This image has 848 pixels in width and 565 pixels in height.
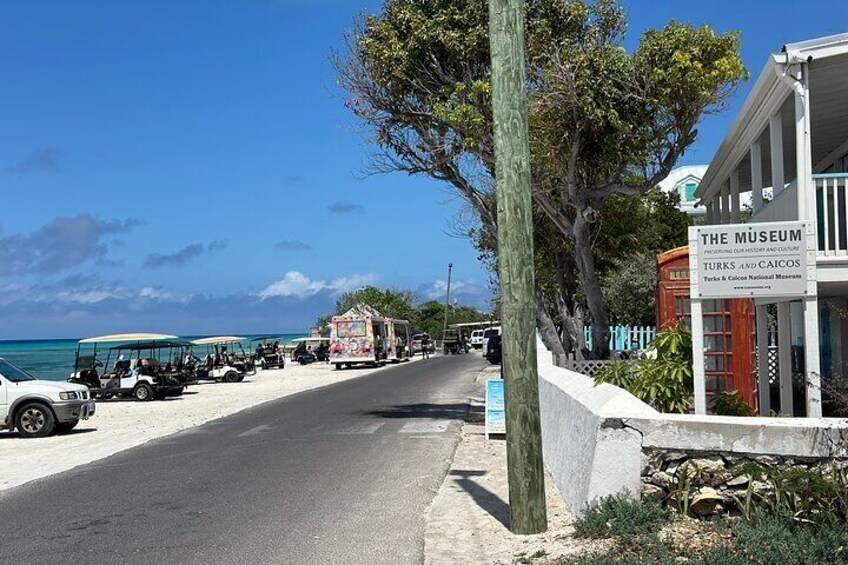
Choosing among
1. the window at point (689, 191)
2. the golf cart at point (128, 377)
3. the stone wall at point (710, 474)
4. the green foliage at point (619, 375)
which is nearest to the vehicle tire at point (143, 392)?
the golf cart at point (128, 377)

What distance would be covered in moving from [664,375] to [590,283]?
26.2 ft

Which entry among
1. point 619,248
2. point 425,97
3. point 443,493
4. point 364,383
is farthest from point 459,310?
point 443,493

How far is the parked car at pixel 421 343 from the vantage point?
244 feet

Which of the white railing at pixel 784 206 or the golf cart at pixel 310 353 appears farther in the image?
→ the golf cart at pixel 310 353

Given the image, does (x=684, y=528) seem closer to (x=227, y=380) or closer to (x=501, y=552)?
(x=501, y=552)

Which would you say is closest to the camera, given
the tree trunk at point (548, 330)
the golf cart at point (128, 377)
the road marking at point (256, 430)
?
the road marking at point (256, 430)

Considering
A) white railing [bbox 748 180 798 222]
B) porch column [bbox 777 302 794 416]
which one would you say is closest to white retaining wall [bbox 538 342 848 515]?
white railing [bbox 748 180 798 222]

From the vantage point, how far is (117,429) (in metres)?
21.8

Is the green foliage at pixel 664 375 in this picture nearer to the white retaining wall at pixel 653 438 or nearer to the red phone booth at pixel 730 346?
the white retaining wall at pixel 653 438

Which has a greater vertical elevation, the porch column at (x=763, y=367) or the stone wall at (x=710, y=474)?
the porch column at (x=763, y=367)

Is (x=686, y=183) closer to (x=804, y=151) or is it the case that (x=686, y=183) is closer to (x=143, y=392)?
(x=143, y=392)

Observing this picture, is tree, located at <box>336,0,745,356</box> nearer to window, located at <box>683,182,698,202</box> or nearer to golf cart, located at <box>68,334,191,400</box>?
golf cart, located at <box>68,334,191,400</box>

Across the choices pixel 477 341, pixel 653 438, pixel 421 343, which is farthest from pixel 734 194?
pixel 477 341

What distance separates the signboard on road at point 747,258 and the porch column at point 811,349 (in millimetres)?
476
